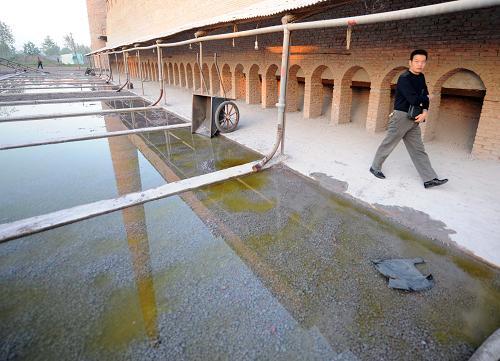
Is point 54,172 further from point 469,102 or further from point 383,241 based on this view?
point 469,102

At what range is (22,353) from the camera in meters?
2.43

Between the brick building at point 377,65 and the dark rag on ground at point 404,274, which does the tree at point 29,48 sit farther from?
the dark rag on ground at point 404,274

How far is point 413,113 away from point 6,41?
359 feet

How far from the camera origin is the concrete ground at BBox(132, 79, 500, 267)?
397 cm

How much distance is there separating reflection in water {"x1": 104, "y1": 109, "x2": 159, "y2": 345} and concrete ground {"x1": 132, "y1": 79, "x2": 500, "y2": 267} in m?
2.84

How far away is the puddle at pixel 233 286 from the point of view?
251cm

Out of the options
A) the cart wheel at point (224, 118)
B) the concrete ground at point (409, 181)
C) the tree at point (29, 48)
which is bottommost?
the concrete ground at point (409, 181)

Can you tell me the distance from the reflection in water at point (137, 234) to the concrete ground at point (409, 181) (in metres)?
2.84

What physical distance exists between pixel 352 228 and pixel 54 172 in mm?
5844

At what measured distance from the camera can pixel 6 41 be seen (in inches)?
3275

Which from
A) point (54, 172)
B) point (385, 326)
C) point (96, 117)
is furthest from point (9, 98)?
point (385, 326)

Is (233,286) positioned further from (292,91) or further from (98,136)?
(292,91)

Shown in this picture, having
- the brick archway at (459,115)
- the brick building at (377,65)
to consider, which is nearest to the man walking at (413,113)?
the brick archway at (459,115)

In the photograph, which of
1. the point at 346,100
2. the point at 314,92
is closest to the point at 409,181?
the point at 346,100
